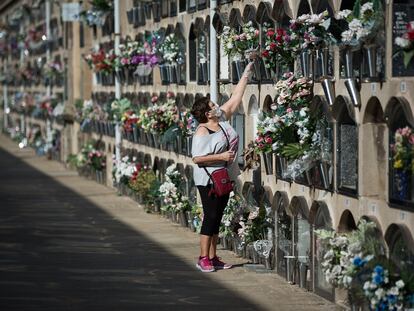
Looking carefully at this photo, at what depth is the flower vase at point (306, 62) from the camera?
9.82m

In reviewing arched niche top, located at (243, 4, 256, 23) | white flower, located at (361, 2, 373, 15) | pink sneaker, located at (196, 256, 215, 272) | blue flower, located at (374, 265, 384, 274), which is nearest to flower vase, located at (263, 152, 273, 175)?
pink sneaker, located at (196, 256, 215, 272)

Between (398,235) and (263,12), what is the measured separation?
394 cm

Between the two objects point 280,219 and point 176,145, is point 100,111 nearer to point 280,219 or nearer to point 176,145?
point 176,145

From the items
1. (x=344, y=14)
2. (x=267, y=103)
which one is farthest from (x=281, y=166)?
(x=344, y=14)

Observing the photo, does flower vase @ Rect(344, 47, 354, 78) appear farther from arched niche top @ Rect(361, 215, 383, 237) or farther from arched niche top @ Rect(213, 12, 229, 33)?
arched niche top @ Rect(213, 12, 229, 33)

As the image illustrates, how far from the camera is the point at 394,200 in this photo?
8.00m

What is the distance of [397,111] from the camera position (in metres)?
7.92

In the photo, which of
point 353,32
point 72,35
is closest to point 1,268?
point 353,32

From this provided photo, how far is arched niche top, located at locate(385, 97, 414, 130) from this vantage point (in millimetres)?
7645

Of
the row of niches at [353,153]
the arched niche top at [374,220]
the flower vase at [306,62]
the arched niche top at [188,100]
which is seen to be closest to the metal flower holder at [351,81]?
the row of niches at [353,153]

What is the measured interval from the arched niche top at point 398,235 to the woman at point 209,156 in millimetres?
2866

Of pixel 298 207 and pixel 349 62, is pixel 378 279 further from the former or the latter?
pixel 298 207

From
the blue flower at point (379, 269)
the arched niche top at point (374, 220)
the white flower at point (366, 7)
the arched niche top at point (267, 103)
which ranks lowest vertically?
the blue flower at point (379, 269)

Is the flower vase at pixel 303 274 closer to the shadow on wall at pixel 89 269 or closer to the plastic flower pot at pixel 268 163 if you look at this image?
the shadow on wall at pixel 89 269
